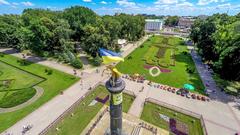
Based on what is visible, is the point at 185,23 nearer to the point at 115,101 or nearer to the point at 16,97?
the point at 115,101

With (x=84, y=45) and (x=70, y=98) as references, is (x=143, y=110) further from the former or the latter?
(x=84, y=45)

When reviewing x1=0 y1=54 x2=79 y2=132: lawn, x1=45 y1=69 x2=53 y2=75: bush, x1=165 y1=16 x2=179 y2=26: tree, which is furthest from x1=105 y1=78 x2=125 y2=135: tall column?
x1=165 y1=16 x2=179 y2=26: tree

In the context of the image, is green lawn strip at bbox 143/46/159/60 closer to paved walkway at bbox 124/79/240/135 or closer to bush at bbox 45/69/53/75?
paved walkway at bbox 124/79/240/135

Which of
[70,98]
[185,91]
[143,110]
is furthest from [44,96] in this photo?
[185,91]

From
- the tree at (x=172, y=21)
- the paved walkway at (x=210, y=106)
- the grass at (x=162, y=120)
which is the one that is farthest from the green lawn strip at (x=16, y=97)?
the tree at (x=172, y=21)

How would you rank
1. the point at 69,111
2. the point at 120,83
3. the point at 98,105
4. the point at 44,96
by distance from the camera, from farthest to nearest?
the point at 44,96 < the point at 98,105 < the point at 69,111 < the point at 120,83

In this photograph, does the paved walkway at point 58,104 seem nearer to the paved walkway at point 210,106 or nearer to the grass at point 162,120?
the paved walkway at point 210,106
